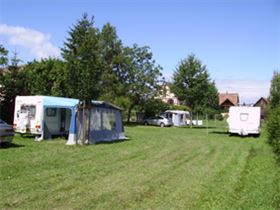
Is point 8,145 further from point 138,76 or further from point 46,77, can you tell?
point 138,76

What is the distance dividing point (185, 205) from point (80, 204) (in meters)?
2.01

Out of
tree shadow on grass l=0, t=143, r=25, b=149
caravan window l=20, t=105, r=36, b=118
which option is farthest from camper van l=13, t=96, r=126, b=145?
tree shadow on grass l=0, t=143, r=25, b=149

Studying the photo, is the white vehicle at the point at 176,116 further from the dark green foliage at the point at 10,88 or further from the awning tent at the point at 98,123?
the awning tent at the point at 98,123

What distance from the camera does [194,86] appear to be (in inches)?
1821

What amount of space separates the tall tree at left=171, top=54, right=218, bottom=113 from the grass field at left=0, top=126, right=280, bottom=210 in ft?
97.2

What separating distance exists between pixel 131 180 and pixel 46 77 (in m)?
23.0

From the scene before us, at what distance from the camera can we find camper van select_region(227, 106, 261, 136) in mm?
32094

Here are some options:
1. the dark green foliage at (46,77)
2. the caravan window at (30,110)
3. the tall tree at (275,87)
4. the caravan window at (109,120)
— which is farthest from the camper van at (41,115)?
the tall tree at (275,87)

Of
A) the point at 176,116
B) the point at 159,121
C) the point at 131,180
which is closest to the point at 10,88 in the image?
the point at 131,180

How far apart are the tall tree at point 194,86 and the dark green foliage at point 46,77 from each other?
1727 cm

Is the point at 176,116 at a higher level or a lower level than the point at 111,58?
lower

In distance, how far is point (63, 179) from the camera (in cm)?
1013

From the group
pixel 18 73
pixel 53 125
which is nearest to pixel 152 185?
pixel 53 125

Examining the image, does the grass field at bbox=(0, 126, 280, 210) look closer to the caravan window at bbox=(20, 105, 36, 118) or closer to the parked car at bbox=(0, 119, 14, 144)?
the parked car at bbox=(0, 119, 14, 144)
